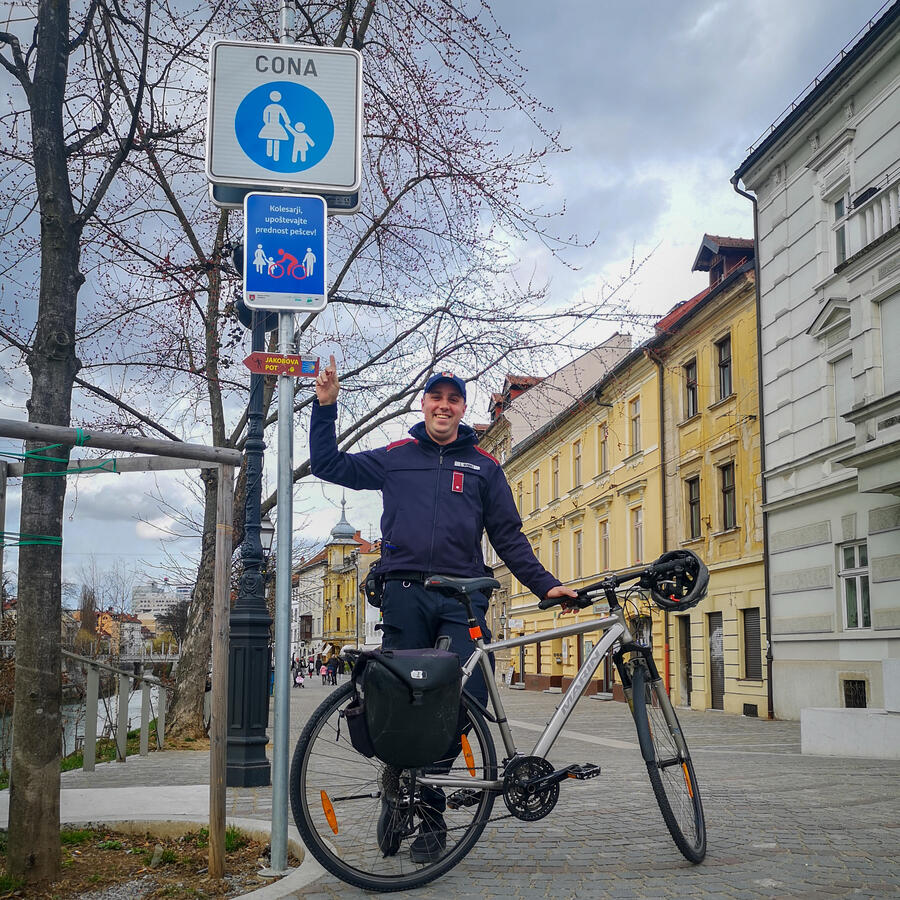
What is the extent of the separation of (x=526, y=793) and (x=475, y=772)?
217 millimetres

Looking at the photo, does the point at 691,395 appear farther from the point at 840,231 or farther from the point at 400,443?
the point at 400,443

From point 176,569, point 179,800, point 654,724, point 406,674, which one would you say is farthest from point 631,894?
point 176,569

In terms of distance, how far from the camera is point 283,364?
4.27 metres

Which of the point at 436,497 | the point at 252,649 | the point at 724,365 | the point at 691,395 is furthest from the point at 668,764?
the point at 691,395

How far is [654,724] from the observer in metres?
4.57

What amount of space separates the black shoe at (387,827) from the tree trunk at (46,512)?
4.76 ft

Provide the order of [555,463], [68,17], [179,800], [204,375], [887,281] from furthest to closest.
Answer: [555,463] < [887,281] < [204,375] < [179,800] < [68,17]

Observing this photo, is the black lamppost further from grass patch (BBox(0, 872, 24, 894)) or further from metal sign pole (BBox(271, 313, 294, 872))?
metal sign pole (BBox(271, 313, 294, 872))

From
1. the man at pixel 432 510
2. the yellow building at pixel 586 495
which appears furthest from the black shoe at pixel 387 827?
the yellow building at pixel 586 495

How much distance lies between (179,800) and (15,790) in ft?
7.14

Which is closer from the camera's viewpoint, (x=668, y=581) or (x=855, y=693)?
(x=668, y=581)

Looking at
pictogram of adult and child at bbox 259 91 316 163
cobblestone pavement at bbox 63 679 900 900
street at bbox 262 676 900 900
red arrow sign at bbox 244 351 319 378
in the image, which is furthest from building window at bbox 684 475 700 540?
red arrow sign at bbox 244 351 319 378

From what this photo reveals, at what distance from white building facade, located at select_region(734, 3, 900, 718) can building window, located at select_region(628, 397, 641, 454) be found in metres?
9.28

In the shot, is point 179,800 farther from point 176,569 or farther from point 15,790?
point 176,569
